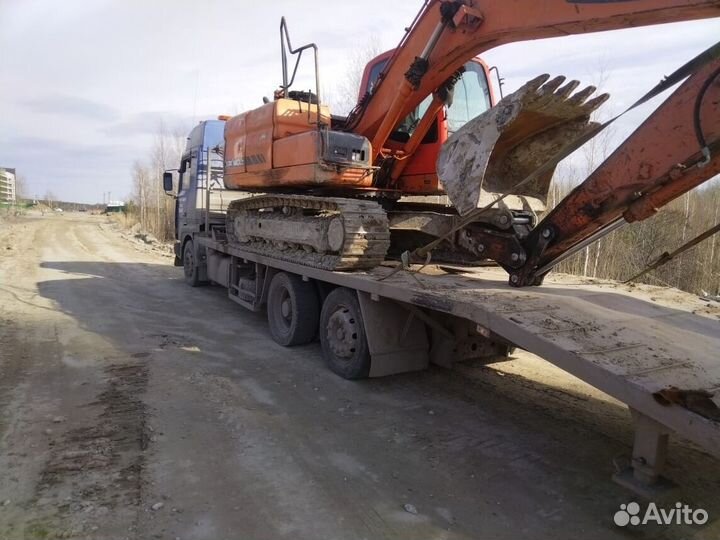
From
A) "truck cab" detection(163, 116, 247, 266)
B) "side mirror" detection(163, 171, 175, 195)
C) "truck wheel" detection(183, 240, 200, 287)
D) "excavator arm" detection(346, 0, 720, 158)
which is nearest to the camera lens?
"excavator arm" detection(346, 0, 720, 158)

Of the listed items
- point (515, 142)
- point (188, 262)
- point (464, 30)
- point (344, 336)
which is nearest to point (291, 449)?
point (344, 336)

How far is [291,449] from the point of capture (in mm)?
3932

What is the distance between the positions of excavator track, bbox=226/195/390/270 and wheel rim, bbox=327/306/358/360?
0.51 m

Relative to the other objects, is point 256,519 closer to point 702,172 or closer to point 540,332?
point 540,332

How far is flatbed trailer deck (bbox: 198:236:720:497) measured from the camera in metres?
2.73

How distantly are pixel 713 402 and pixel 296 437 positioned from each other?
2.83 m

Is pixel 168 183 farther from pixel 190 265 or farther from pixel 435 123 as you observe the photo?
pixel 435 123

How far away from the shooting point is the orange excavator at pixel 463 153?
3.44 meters

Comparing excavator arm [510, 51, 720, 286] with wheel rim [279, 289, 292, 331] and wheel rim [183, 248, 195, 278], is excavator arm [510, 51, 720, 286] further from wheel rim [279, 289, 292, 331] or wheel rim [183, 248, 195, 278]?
wheel rim [183, 248, 195, 278]

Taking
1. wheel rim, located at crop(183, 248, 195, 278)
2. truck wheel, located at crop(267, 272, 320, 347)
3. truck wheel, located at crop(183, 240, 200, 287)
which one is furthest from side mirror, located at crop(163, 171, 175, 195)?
truck wheel, located at crop(267, 272, 320, 347)

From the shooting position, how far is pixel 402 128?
6734mm

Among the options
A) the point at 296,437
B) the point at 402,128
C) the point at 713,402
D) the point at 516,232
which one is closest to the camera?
the point at 713,402

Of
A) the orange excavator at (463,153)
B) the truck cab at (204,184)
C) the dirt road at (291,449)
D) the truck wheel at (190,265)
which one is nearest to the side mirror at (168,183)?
the truck cab at (204,184)

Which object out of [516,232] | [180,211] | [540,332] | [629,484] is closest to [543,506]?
[629,484]
